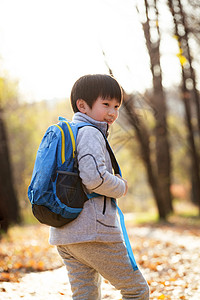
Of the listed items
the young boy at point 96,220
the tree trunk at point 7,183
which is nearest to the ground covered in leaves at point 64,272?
the young boy at point 96,220

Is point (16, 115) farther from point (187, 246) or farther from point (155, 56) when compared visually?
point (187, 246)

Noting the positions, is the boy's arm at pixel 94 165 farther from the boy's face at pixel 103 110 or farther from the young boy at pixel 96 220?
the boy's face at pixel 103 110

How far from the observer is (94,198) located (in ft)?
7.73

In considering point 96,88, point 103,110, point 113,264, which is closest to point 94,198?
point 113,264

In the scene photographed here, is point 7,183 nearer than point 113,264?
No

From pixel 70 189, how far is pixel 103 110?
57 centimetres

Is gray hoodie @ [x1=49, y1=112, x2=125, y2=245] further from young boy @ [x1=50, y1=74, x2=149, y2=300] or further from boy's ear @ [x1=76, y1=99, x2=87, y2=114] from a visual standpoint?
boy's ear @ [x1=76, y1=99, x2=87, y2=114]

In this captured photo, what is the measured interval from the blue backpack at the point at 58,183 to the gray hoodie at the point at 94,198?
0.05 meters

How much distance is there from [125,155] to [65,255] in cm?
2395

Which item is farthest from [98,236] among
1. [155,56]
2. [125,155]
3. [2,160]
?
[125,155]

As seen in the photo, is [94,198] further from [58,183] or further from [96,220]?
→ [58,183]

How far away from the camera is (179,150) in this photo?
2938 centimetres

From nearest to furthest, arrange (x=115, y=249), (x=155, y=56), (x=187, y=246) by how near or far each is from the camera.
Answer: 1. (x=115, y=249)
2. (x=187, y=246)
3. (x=155, y=56)

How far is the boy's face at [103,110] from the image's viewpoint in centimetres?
246
